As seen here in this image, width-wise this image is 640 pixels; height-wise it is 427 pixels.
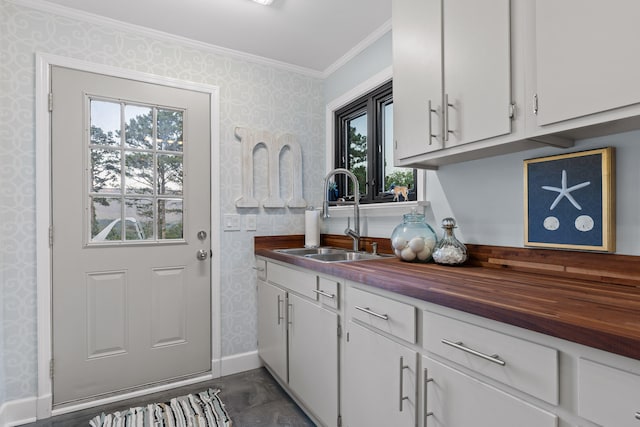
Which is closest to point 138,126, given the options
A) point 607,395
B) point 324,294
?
point 324,294

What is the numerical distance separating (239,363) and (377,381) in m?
1.51

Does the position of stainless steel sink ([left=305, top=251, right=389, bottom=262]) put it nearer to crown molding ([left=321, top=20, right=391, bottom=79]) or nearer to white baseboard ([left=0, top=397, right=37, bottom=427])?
crown molding ([left=321, top=20, right=391, bottom=79])

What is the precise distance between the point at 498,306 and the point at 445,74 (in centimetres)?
98

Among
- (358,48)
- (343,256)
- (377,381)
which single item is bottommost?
(377,381)

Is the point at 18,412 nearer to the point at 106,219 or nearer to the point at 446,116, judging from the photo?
the point at 106,219

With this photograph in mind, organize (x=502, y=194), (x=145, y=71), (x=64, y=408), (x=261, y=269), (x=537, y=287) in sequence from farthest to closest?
(x=261, y=269) → (x=145, y=71) → (x=64, y=408) → (x=502, y=194) → (x=537, y=287)

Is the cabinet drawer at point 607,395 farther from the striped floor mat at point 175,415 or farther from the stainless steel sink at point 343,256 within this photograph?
the striped floor mat at point 175,415

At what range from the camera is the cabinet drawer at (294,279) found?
175 cm

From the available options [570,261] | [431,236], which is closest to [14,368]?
Answer: [431,236]

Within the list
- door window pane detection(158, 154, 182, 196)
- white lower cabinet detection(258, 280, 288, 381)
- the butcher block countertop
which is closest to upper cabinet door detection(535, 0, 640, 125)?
the butcher block countertop

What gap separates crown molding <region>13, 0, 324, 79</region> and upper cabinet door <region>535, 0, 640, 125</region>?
196 centimetres

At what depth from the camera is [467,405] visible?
0.96 meters

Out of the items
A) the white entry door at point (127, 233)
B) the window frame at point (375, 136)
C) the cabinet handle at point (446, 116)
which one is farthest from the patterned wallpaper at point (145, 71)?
the cabinet handle at point (446, 116)

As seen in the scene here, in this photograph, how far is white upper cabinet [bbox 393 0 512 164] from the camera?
47.2 inches
